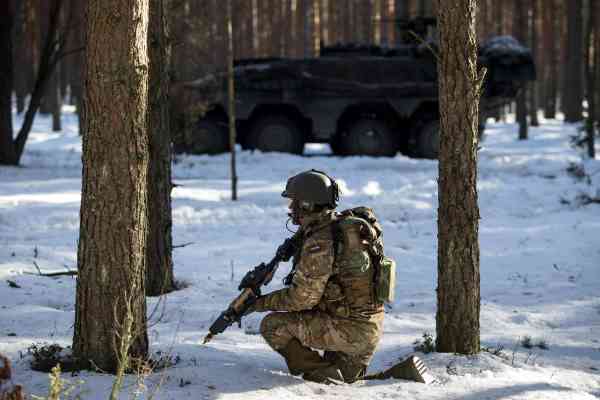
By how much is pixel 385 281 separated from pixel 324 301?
40 centimetres

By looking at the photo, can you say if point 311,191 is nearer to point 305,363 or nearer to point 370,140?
point 305,363

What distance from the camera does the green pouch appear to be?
16.8ft

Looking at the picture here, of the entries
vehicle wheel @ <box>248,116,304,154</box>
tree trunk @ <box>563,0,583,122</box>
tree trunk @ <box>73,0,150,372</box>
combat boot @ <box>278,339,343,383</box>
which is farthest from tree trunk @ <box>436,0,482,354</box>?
tree trunk @ <box>563,0,583,122</box>

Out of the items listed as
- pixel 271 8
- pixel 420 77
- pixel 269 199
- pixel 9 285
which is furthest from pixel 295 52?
pixel 9 285

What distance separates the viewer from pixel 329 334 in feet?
17.2

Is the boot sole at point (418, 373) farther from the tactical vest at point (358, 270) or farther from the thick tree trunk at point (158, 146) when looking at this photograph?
the thick tree trunk at point (158, 146)

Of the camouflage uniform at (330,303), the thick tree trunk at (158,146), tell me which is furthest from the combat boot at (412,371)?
the thick tree trunk at (158,146)

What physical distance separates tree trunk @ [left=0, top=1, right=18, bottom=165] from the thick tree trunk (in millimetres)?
8856

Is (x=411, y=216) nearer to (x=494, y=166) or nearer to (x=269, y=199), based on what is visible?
(x=269, y=199)

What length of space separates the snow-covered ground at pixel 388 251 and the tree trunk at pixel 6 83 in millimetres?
501

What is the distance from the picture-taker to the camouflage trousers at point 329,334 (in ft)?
17.2

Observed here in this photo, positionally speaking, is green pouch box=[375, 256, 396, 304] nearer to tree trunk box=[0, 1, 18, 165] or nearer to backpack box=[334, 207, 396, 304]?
backpack box=[334, 207, 396, 304]

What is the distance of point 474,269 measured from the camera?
5758 millimetres

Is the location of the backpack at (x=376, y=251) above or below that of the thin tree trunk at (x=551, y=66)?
below
